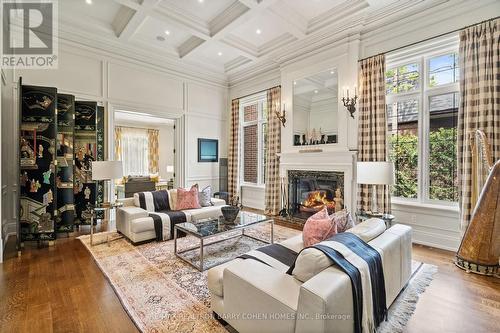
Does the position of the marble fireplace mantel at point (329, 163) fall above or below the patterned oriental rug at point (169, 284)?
above

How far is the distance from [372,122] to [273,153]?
2348 millimetres

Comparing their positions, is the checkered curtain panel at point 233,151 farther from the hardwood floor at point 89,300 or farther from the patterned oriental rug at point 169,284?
the hardwood floor at point 89,300

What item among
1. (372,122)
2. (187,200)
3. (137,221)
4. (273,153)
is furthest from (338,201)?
(137,221)

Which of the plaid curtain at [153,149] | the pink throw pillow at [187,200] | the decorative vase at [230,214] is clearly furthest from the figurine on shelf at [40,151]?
the plaid curtain at [153,149]

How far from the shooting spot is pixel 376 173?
9.95 ft

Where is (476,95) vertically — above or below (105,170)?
above

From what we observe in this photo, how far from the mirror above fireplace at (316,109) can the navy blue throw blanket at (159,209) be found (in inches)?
117

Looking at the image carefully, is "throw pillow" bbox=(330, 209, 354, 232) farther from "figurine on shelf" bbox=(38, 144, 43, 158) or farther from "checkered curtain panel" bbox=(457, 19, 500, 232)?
"figurine on shelf" bbox=(38, 144, 43, 158)

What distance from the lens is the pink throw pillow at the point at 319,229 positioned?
2.16 meters

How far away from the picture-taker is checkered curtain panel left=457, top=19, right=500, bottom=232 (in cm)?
300

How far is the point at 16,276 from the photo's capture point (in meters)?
2.62

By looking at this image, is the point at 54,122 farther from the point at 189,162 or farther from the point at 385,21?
the point at 385,21

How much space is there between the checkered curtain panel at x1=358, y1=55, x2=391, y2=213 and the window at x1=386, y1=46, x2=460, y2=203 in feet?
0.98

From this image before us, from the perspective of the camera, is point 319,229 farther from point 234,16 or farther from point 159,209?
point 234,16
